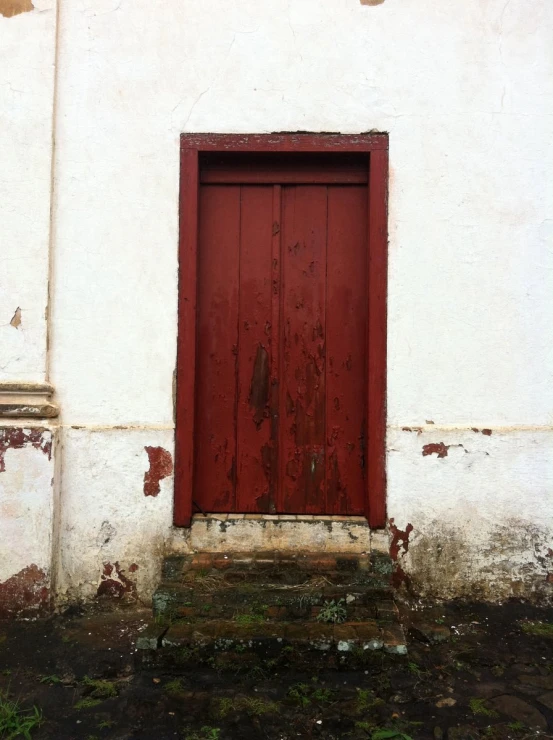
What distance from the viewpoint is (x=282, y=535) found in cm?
340

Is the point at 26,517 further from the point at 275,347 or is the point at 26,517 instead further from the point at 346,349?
the point at 346,349

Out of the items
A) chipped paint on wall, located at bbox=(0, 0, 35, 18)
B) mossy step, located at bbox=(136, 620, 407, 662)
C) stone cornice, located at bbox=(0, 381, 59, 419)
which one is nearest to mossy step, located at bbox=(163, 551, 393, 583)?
mossy step, located at bbox=(136, 620, 407, 662)

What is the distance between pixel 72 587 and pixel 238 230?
234cm

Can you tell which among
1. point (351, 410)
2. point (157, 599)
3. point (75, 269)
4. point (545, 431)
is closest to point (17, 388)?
point (75, 269)

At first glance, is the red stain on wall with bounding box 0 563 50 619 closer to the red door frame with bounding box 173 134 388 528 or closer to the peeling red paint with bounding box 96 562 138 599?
the peeling red paint with bounding box 96 562 138 599

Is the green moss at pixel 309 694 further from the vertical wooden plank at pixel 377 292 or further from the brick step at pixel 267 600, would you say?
the vertical wooden plank at pixel 377 292

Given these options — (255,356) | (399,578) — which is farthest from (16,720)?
(255,356)

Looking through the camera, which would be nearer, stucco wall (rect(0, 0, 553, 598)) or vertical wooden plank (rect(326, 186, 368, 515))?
stucco wall (rect(0, 0, 553, 598))

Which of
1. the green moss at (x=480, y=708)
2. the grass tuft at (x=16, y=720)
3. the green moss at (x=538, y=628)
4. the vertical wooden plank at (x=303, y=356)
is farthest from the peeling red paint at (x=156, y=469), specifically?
the green moss at (x=538, y=628)

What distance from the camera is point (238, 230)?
3.61 metres

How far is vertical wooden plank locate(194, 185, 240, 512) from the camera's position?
11.7ft

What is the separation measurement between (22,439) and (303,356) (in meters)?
1.70

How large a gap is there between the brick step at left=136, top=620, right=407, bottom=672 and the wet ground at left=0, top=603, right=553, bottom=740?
0.07ft

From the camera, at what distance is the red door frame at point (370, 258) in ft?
11.2
